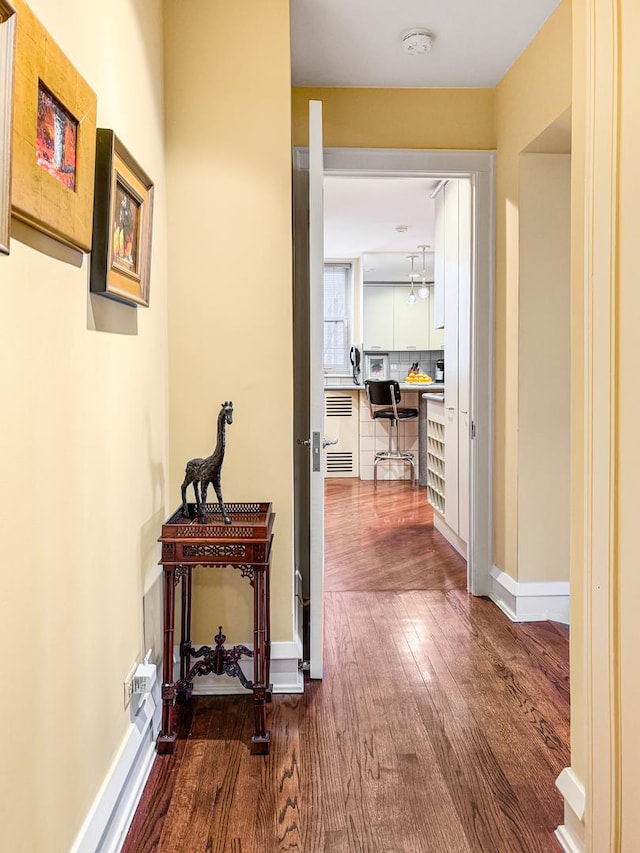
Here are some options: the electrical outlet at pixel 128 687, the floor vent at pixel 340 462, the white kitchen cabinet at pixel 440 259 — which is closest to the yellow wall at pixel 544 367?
the white kitchen cabinet at pixel 440 259

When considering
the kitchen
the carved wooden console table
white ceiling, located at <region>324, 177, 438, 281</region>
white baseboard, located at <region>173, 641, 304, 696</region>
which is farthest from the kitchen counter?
the carved wooden console table

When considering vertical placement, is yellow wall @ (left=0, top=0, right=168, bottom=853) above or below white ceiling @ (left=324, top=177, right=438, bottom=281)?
below

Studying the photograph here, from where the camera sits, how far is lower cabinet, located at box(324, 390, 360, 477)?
284 inches

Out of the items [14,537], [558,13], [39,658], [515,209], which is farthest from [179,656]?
[558,13]

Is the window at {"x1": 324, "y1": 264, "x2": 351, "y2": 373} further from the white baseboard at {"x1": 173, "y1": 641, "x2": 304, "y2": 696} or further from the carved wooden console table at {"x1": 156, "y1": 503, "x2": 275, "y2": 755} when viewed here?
the carved wooden console table at {"x1": 156, "y1": 503, "x2": 275, "y2": 755}

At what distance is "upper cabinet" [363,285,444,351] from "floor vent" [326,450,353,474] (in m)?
2.38

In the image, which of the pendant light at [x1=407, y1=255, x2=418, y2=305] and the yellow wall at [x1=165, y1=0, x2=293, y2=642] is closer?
the yellow wall at [x1=165, y1=0, x2=293, y2=642]

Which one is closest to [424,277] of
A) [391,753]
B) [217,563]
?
[217,563]

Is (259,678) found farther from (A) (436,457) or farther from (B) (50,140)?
(A) (436,457)

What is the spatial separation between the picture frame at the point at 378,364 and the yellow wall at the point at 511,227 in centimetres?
583

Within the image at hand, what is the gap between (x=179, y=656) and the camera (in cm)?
236

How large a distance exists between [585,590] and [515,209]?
2.15 m

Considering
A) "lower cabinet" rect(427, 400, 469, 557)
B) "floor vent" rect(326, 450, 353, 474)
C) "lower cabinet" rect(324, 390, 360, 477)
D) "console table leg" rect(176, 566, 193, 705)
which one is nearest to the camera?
"console table leg" rect(176, 566, 193, 705)

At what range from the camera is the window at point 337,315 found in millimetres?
8633
